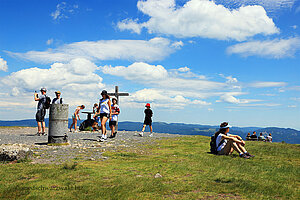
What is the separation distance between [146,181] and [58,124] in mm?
8270

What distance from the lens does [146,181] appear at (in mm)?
5625

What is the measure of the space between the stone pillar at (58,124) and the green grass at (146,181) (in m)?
4.97

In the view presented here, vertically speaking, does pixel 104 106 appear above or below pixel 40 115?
above

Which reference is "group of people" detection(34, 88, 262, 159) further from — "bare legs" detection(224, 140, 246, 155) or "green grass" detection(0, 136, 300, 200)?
"green grass" detection(0, 136, 300, 200)

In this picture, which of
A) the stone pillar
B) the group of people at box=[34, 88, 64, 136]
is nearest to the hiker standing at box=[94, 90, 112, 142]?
the stone pillar

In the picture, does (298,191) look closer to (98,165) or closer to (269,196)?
(269,196)

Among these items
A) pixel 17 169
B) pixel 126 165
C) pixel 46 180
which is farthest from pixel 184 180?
pixel 17 169

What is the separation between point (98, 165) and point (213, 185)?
347 cm

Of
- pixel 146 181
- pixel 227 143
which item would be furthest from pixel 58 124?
pixel 146 181

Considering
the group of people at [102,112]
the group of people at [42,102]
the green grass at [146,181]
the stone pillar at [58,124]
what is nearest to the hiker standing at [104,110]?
the group of people at [102,112]

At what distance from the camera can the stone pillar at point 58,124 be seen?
40.8 feet

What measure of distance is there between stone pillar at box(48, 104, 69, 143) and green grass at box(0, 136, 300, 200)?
4974 mm

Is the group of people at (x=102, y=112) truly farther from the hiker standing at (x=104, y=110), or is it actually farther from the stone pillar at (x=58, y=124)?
the stone pillar at (x=58, y=124)

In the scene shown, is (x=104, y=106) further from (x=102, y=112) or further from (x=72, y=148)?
(x=72, y=148)
